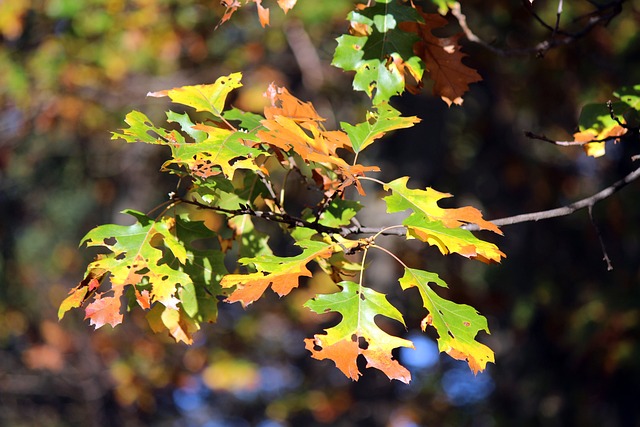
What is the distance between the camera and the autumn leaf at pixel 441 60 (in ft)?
7.95

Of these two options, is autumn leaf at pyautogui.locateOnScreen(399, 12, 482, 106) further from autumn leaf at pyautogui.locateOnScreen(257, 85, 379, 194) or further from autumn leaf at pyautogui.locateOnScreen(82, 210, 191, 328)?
autumn leaf at pyautogui.locateOnScreen(82, 210, 191, 328)

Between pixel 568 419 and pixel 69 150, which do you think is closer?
pixel 568 419

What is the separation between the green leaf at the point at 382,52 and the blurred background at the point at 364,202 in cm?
395

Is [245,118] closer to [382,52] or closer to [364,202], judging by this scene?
[382,52]

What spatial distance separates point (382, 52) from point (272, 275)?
85cm

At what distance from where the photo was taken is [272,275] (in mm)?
1789

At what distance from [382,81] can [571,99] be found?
763 centimetres

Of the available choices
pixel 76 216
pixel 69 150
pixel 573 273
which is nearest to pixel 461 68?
pixel 573 273

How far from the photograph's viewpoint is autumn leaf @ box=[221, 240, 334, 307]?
179 centimetres

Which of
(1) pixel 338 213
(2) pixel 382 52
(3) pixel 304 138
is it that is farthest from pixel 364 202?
(3) pixel 304 138

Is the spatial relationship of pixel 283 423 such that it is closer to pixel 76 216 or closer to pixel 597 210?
pixel 597 210

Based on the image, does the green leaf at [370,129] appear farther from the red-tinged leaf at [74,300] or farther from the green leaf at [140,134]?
the red-tinged leaf at [74,300]

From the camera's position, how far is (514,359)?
9.11 metres

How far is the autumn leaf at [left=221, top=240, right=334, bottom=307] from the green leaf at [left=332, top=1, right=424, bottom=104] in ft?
2.11
